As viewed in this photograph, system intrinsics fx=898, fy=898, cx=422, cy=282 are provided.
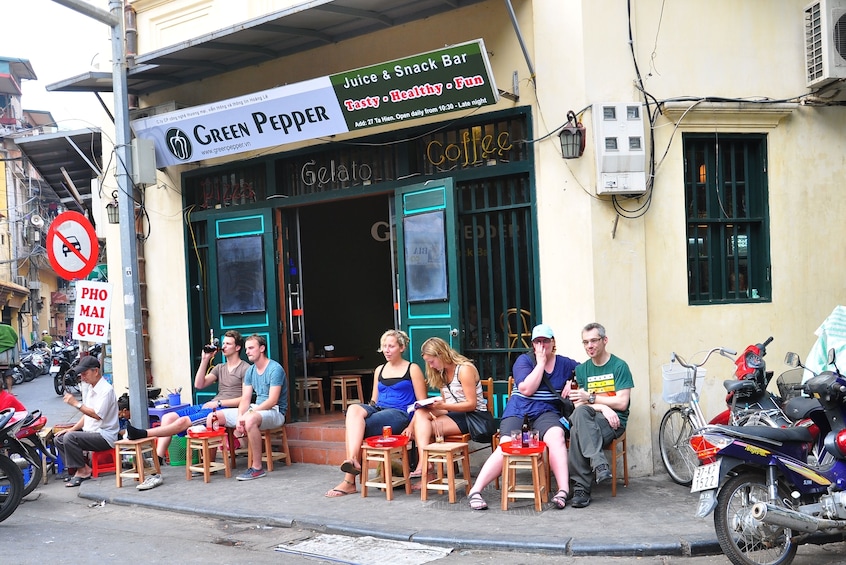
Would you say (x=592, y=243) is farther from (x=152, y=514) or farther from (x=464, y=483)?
(x=152, y=514)

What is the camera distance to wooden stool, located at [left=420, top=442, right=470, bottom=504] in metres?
7.79

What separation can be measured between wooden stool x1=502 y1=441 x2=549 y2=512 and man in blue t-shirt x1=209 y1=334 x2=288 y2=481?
9.76ft

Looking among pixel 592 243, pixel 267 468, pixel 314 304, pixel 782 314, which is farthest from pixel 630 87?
pixel 314 304

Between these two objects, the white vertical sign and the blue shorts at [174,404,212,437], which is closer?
the blue shorts at [174,404,212,437]

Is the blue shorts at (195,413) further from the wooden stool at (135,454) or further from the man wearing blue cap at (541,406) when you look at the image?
the man wearing blue cap at (541,406)

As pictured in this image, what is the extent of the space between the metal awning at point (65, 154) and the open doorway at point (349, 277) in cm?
351

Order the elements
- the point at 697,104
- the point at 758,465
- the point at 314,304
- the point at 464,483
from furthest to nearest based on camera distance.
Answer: the point at 314,304
the point at 697,104
the point at 464,483
the point at 758,465

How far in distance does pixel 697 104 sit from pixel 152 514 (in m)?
6.53

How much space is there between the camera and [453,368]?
8.48m

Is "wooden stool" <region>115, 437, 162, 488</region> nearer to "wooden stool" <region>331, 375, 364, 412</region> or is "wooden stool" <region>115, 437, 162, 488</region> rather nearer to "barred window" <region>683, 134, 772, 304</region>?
"wooden stool" <region>331, 375, 364, 412</region>

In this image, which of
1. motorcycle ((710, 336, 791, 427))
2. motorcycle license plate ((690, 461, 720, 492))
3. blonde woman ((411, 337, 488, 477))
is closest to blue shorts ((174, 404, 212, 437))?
blonde woman ((411, 337, 488, 477))

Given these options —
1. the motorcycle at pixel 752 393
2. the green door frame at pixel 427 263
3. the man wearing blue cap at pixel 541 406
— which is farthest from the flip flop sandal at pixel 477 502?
the motorcycle at pixel 752 393

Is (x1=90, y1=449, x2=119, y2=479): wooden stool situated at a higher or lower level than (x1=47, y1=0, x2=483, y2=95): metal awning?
lower

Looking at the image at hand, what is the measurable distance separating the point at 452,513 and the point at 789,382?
310 centimetres
